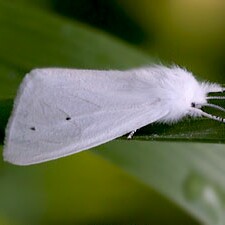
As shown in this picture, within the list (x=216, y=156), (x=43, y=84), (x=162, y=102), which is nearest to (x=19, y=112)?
(x=43, y=84)

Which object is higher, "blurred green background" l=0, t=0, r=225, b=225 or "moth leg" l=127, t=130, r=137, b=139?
"blurred green background" l=0, t=0, r=225, b=225

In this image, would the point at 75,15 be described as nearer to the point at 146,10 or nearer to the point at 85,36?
the point at 146,10

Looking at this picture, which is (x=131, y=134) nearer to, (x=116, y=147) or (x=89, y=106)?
(x=89, y=106)

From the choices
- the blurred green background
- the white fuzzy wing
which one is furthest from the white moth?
the blurred green background

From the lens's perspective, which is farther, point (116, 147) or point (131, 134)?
point (116, 147)

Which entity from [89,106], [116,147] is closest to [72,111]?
[89,106]

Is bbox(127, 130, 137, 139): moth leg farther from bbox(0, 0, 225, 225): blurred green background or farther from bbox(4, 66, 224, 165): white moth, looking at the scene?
bbox(0, 0, 225, 225): blurred green background
